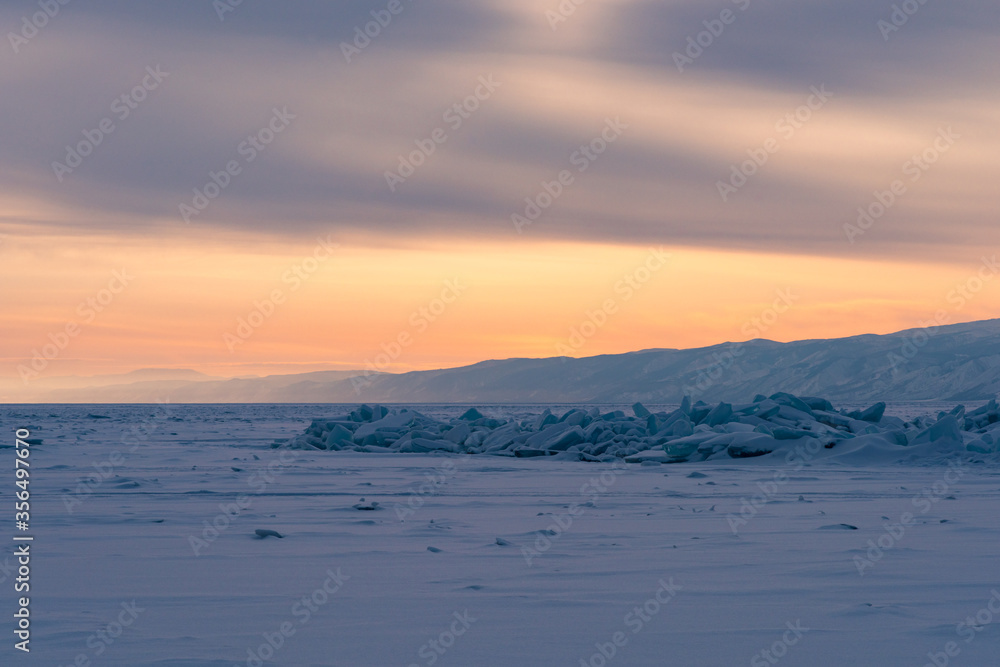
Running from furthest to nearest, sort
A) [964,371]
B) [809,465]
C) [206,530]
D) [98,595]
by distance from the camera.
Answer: [964,371], [809,465], [206,530], [98,595]

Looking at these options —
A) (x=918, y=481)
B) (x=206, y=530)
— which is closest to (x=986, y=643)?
(x=206, y=530)

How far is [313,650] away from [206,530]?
2.58 m

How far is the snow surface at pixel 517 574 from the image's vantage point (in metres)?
2.84

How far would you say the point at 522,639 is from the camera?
9.54 ft

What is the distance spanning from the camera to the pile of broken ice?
11.2 meters

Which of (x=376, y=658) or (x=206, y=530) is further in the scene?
(x=206, y=530)

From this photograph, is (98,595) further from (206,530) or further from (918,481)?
(918,481)
